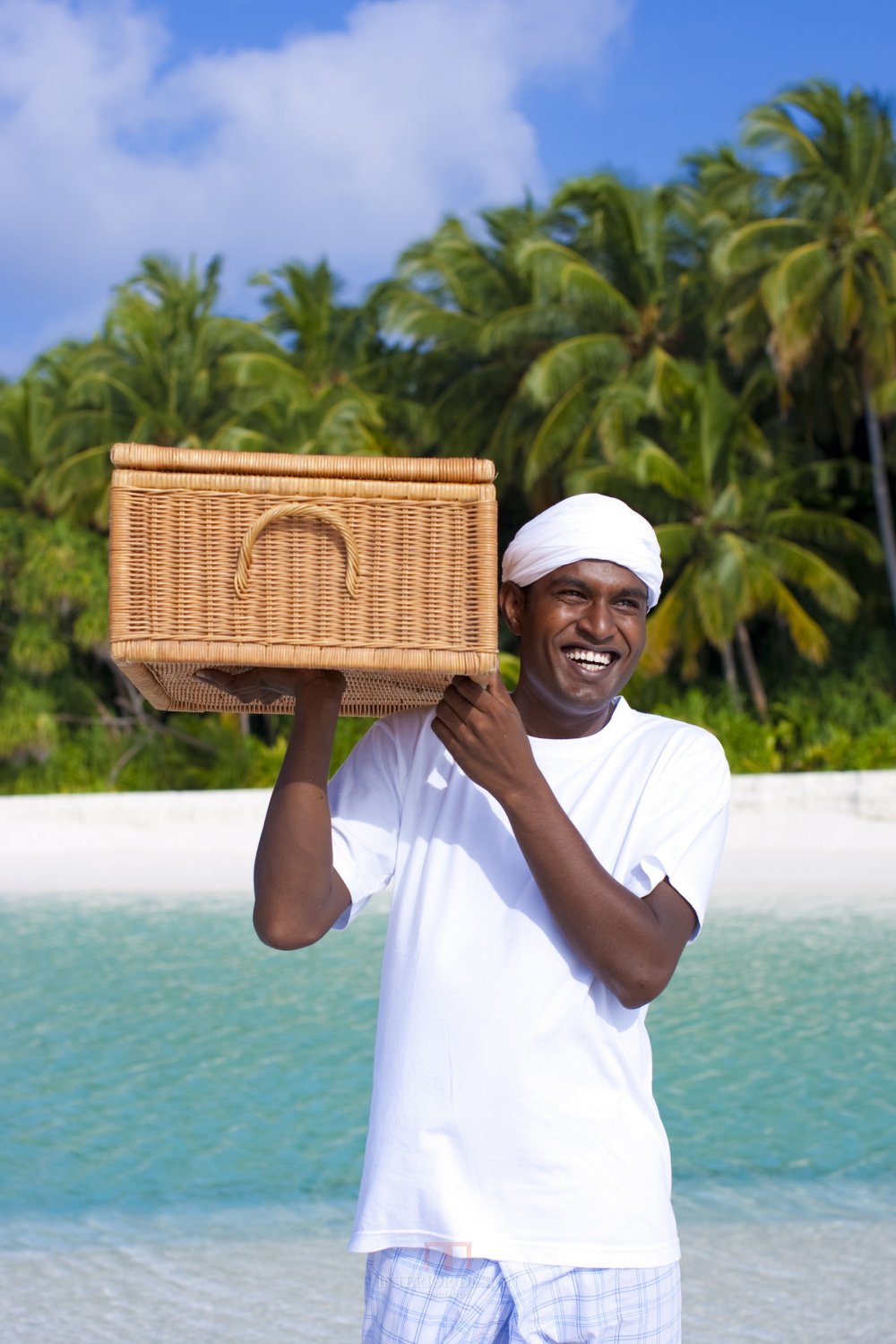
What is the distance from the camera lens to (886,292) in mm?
16734

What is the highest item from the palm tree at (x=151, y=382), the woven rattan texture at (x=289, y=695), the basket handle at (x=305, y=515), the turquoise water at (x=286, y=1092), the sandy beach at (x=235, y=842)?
the palm tree at (x=151, y=382)

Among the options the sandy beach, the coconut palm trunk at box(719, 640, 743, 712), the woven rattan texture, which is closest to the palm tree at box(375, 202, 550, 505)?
the coconut palm trunk at box(719, 640, 743, 712)

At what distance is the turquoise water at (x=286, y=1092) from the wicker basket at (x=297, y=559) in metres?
2.91

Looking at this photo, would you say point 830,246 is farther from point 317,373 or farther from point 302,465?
point 302,465

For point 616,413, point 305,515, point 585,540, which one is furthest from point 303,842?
point 616,413

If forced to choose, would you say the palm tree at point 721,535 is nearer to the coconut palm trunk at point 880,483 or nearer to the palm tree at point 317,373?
the coconut palm trunk at point 880,483

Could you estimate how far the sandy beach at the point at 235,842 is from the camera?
11.9 metres

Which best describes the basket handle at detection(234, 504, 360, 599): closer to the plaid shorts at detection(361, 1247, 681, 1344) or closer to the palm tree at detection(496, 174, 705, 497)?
the plaid shorts at detection(361, 1247, 681, 1344)

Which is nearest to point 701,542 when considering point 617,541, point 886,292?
point 886,292

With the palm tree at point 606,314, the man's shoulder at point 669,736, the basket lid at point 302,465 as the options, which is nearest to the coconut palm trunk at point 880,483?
the palm tree at point 606,314

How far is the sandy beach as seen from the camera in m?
11.9

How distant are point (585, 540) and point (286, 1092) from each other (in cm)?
518

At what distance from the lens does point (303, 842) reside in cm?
154

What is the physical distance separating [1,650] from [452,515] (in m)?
21.6
